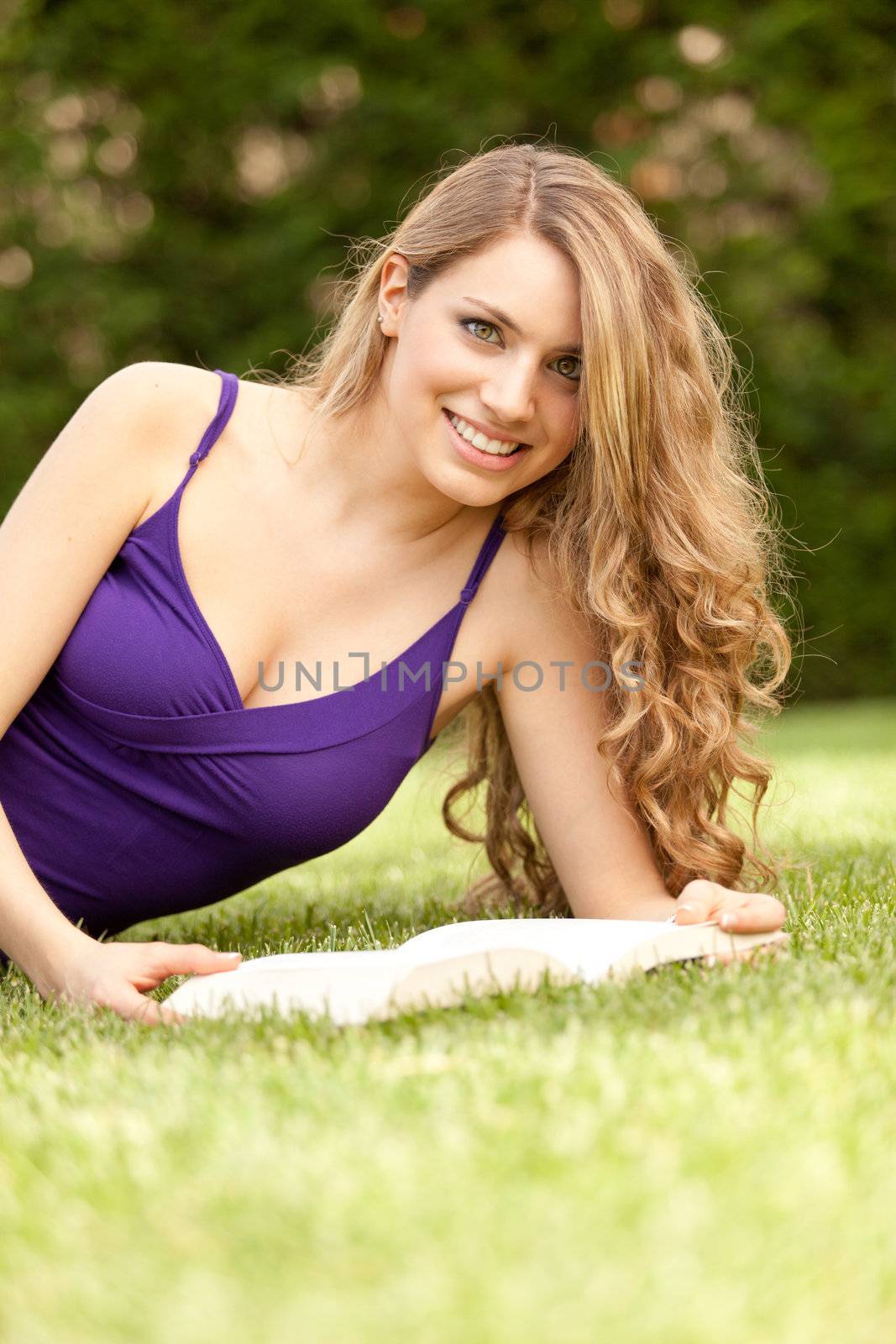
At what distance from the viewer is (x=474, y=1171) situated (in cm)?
137

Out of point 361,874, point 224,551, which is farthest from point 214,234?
point 224,551

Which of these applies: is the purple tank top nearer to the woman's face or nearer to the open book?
the woman's face

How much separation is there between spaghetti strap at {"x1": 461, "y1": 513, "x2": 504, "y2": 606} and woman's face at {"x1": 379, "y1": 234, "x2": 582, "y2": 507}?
22cm

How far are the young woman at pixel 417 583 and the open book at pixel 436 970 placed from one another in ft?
0.63

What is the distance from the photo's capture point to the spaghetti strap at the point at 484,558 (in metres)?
2.93

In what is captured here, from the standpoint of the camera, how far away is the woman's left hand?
7.50ft

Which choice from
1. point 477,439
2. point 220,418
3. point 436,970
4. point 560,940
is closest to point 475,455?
point 477,439

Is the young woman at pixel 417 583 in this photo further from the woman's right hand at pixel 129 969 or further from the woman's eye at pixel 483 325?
the woman's right hand at pixel 129 969

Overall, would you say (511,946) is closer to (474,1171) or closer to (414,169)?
(474,1171)

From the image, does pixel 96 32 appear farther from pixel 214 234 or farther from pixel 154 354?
pixel 154 354

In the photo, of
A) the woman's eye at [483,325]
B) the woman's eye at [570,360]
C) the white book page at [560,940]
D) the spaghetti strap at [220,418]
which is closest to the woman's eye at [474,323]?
the woman's eye at [483,325]

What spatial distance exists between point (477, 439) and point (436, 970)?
1099 mm

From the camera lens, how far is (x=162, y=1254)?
1.28 m

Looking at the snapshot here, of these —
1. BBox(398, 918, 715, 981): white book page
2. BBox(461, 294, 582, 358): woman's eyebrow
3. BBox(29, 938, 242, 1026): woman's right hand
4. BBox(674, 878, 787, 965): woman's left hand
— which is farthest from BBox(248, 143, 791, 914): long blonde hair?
BBox(29, 938, 242, 1026): woman's right hand
